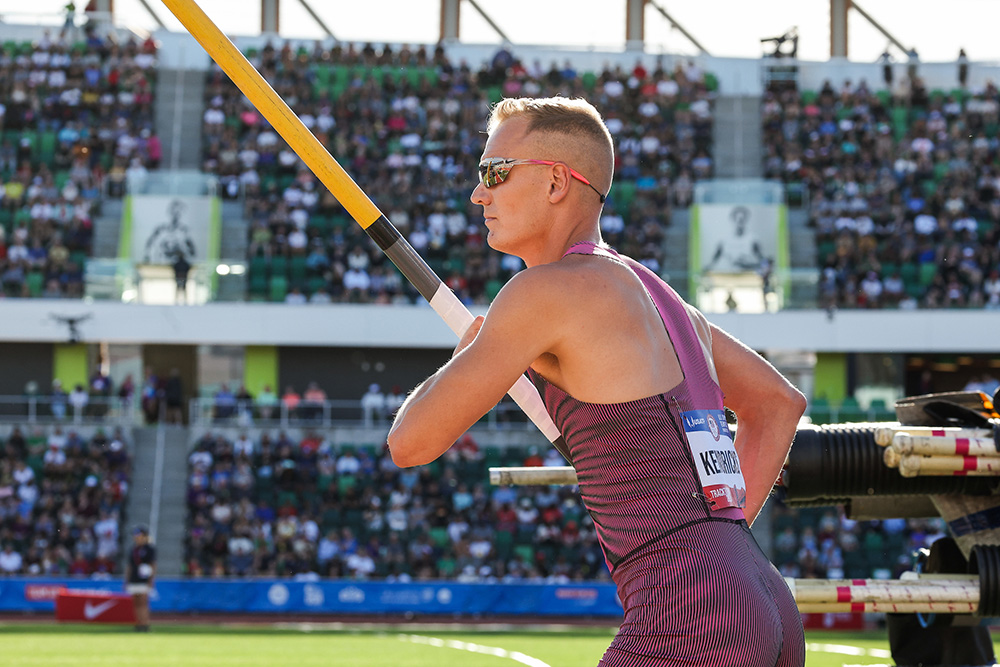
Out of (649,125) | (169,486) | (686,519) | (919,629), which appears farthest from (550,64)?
(686,519)

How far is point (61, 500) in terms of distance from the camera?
25.8 m

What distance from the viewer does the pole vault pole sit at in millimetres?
3783

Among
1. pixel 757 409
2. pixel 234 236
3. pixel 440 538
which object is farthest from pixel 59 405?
pixel 757 409

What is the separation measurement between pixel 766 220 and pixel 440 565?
12668mm

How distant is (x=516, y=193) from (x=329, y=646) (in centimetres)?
1486

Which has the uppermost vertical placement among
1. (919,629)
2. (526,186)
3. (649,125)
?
(649,125)

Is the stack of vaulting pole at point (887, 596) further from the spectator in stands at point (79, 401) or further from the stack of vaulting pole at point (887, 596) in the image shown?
the spectator in stands at point (79, 401)

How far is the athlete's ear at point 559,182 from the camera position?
309 centimetres

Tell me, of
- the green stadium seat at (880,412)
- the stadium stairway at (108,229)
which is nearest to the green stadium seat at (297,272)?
the stadium stairway at (108,229)

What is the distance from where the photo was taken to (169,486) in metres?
27.6

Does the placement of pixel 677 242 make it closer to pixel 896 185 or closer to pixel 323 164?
pixel 896 185

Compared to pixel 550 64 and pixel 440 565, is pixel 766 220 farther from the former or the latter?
pixel 440 565

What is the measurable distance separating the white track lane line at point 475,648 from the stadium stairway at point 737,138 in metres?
19.7

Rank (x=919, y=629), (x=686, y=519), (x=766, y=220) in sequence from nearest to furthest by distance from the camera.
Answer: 1. (x=686, y=519)
2. (x=919, y=629)
3. (x=766, y=220)
